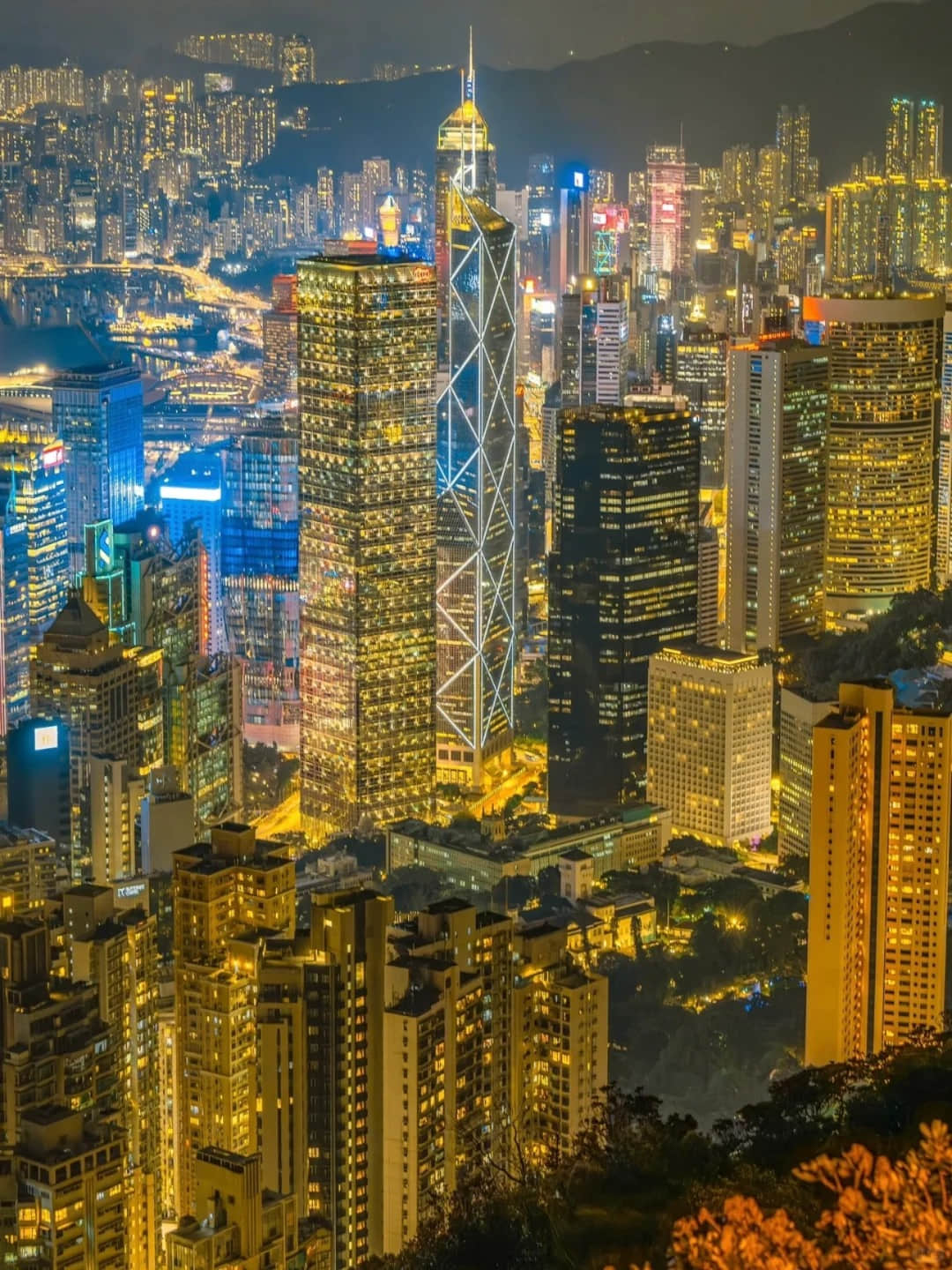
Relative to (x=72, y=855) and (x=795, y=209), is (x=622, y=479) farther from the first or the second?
(x=795, y=209)

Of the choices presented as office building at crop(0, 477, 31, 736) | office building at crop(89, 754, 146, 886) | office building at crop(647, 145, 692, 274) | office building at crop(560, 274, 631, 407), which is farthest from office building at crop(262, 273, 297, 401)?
office building at crop(89, 754, 146, 886)

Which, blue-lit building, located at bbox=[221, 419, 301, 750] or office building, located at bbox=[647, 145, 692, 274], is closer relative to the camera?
blue-lit building, located at bbox=[221, 419, 301, 750]

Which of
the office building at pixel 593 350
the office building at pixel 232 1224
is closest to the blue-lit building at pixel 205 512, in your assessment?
the office building at pixel 593 350

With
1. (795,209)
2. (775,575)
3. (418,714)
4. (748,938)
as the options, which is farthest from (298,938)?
(795,209)

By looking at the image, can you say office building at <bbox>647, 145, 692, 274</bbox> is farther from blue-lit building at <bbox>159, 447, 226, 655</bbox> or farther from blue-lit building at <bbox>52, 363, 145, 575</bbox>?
blue-lit building at <bbox>52, 363, 145, 575</bbox>

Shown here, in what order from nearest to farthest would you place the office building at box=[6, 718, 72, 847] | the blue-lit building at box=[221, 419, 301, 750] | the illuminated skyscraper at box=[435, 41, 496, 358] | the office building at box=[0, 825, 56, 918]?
1. the office building at box=[0, 825, 56, 918]
2. the office building at box=[6, 718, 72, 847]
3. the blue-lit building at box=[221, 419, 301, 750]
4. the illuminated skyscraper at box=[435, 41, 496, 358]
